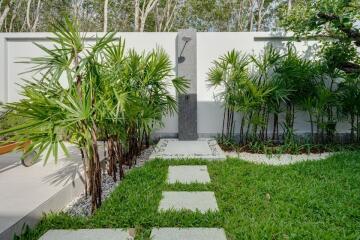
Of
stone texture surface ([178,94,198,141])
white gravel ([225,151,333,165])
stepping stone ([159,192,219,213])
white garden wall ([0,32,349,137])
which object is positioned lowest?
stepping stone ([159,192,219,213])

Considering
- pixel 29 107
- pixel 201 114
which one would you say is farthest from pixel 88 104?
pixel 201 114

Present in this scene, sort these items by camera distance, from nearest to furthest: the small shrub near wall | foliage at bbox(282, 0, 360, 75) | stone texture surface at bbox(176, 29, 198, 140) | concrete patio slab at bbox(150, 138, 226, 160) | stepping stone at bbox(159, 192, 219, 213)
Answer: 1. stepping stone at bbox(159, 192, 219, 213)
2. concrete patio slab at bbox(150, 138, 226, 160)
3. foliage at bbox(282, 0, 360, 75)
4. the small shrub near wall
5. stone texture surface at bbox(176, 29, 198, 140)

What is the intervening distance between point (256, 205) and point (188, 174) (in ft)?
4.61

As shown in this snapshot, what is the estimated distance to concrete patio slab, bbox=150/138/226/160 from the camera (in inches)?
230

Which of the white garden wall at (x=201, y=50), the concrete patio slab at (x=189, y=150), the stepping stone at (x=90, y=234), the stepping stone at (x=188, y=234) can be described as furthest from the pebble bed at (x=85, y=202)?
the white garden wall at (x=201, y=50)

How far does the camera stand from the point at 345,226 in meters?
3.02

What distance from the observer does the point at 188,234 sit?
9.18ft

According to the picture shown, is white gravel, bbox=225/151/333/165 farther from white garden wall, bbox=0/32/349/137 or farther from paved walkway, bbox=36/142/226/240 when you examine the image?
white garden wall, bbox=0/32/349/137

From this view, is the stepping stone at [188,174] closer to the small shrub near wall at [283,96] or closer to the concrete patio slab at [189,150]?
the concrete patio slab at [189,150]

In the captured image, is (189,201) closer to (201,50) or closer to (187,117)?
(187,117)

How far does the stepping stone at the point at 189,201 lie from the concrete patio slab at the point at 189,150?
195cm

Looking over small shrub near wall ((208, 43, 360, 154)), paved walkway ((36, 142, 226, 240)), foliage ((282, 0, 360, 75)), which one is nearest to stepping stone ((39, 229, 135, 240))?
paved walkway ((36, 142, 226, 240))

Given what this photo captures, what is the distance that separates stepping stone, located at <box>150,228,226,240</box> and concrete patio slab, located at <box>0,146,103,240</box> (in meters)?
1.03

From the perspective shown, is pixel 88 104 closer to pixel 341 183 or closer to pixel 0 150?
pixel 0 150
